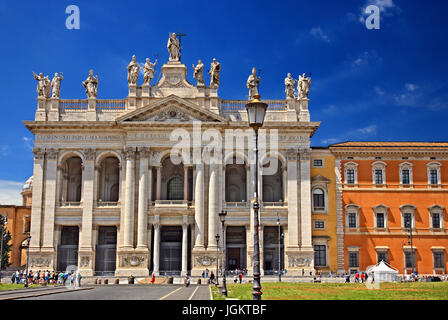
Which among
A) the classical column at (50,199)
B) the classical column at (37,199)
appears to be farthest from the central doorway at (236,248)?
the classical column at (37,199)

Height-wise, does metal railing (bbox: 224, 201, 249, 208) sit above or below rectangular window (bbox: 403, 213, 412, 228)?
above

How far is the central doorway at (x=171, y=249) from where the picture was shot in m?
58.5

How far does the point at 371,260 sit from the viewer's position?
59031 mm

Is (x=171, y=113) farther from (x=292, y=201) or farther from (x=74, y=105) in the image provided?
(x=292, y=201)

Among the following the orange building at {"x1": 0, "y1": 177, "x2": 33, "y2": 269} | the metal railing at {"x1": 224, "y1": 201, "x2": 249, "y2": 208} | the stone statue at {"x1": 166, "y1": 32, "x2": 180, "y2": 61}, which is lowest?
the orange building at {"x1": 0, "y1": 177, "x2": 33, "y2": 269}

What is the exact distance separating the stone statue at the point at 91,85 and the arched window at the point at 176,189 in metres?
12.7

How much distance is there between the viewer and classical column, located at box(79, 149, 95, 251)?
191ft

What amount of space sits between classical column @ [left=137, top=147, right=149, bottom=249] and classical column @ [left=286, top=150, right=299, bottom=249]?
588 inches

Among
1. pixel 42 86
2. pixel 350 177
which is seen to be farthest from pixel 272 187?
pixel 42 86

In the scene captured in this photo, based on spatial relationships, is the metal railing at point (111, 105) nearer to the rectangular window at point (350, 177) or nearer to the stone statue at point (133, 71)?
the stone statue at point (133, 71)

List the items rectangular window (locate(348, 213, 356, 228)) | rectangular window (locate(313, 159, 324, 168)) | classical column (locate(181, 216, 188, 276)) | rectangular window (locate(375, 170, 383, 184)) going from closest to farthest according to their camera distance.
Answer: classical column (locate(181, 216, 188, 276)) → rectangular window (locate(348, 213, 356, 228)) → rectangular window (locate(375, 170, 383, 184)) → rectangular window (locate(313, 159, 324, 168))

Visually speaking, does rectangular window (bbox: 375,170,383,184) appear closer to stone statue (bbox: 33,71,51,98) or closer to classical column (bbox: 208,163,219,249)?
classical column (bbox: 208,163,219,249)

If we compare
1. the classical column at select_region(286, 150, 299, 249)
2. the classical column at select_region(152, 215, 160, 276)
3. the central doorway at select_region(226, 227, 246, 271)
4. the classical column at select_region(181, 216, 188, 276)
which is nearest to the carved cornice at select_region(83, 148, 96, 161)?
the classical column at select_region(152, 215, 160, 276)

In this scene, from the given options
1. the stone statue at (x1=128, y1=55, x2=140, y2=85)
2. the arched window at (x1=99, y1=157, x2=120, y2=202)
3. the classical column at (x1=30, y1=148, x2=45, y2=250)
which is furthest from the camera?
the arched window at (x1=99, y1=157, x2=120, y2=202)
